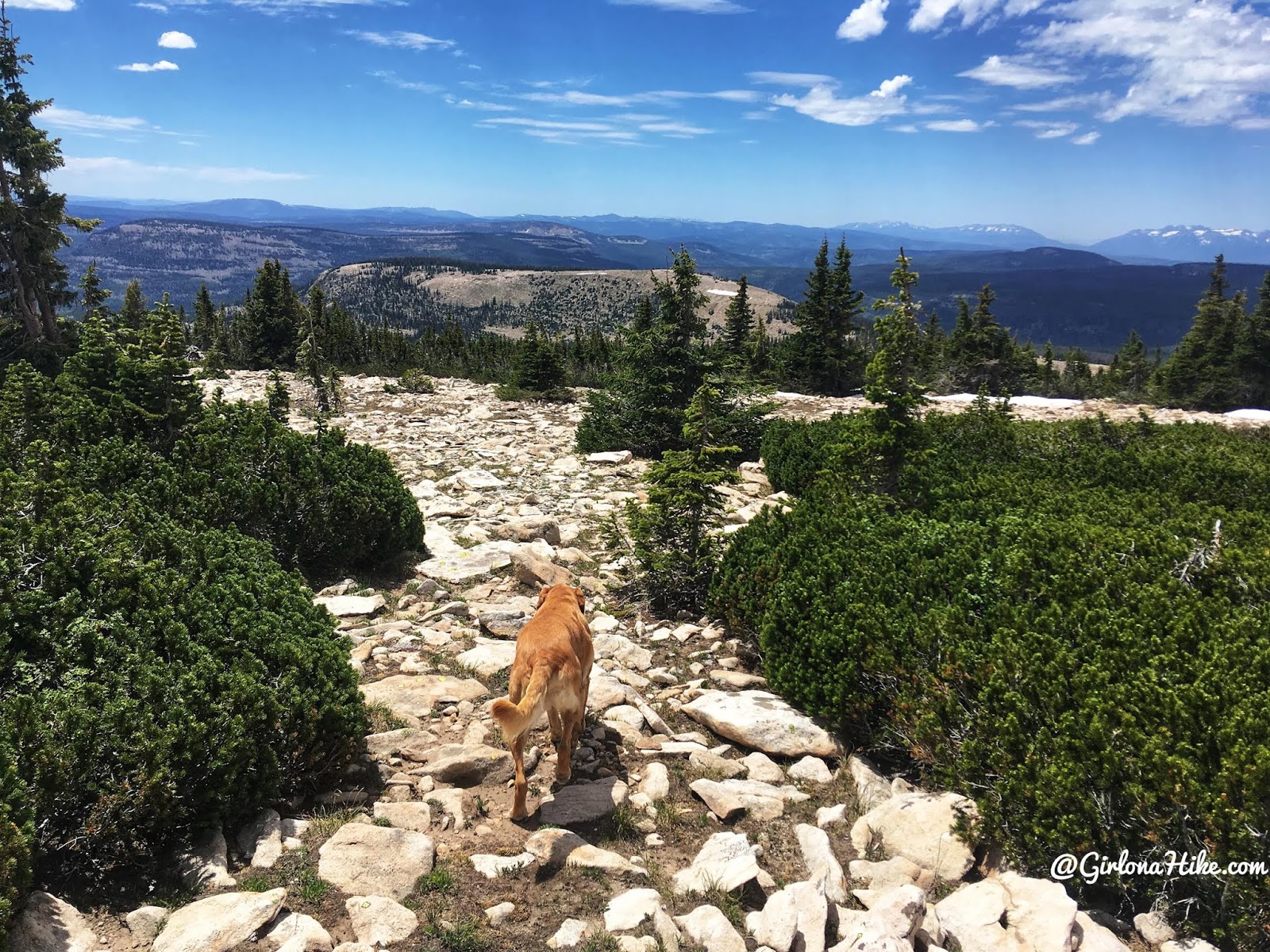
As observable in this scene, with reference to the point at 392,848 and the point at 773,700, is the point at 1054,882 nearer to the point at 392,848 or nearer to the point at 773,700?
the point at 773,700

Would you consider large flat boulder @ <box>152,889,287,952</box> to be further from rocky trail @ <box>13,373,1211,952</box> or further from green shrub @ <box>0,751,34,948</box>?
green shrub @ <box>0,751,34,948</box>

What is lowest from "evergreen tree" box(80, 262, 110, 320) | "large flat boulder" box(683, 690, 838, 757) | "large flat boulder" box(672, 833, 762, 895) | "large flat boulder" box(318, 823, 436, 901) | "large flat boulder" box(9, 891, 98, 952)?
"large flat boulder" box(683, 690, 838, 757)

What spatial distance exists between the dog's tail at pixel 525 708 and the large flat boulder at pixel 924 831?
7.71 ft

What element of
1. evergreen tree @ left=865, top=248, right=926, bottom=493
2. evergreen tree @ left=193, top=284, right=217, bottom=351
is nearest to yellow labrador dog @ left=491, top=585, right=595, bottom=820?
evergreen tree @ left=865, top=248, right=926, bottom=493

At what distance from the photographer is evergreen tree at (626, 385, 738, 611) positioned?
323 inches

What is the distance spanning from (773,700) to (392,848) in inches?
138

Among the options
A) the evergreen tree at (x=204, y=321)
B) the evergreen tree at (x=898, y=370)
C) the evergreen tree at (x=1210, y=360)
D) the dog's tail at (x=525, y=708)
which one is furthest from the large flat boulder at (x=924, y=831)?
the evergreen tree at (x=204, y=321)

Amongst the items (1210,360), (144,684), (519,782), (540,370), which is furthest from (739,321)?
(144,684)

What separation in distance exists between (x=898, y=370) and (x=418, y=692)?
7.66 m

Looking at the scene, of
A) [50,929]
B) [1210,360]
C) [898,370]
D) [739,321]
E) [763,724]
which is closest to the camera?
[50,929]

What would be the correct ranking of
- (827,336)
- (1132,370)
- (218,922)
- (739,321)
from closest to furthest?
(218,922) < (827,336) < (739,321) < (1132,370)

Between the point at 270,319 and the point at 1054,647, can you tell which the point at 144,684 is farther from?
the point at 270,319

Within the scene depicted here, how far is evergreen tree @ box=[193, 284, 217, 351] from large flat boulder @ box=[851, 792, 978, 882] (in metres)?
59.7

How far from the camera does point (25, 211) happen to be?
2172 centimetres
